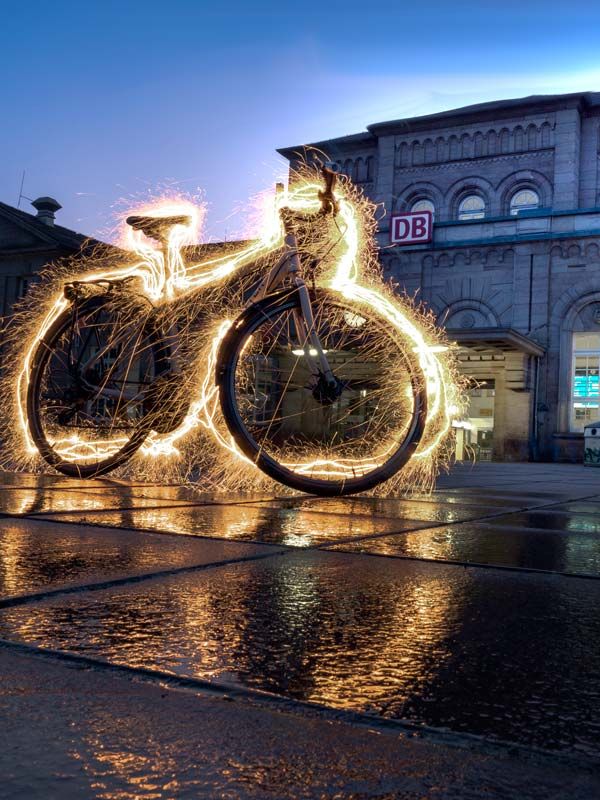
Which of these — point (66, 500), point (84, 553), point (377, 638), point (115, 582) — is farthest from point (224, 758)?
point (66, 500)

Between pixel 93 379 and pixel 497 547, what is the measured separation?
3658mm

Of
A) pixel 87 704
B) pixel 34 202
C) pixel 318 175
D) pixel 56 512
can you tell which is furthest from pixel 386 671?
pixel 34 202

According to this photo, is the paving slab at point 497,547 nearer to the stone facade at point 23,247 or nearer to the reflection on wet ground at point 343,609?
the reflection on wet ground at point 343,609

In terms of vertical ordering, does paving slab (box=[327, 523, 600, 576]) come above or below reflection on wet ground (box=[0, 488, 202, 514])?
below

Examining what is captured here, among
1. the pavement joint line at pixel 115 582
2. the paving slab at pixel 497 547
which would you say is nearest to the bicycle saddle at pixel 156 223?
the paving slab at pixel 497 547

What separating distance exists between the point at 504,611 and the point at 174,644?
0.87m

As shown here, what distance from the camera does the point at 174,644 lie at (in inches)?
66.2

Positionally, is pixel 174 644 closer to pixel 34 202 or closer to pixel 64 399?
pixel 64 399

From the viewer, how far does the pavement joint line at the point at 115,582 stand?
204 cm

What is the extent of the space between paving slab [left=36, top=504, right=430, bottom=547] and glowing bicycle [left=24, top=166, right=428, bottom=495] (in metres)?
0.67

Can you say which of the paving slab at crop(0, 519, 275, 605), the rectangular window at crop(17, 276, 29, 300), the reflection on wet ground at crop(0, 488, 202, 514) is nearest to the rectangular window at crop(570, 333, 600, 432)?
the rectangular window at crop(17, 276, 29, 300)

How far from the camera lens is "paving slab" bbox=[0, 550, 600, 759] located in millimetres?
A: 1363

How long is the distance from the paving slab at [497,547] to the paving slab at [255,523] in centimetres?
19

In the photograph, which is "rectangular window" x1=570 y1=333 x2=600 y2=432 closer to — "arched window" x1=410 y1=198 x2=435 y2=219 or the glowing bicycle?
"arched window" x1=410 y1=198 x2=435 y2=219
